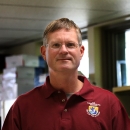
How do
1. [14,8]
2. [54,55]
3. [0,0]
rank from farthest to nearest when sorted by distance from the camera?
[14,8] → [0,0] → [54,55]

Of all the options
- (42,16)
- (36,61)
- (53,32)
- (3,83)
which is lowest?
(3,83)

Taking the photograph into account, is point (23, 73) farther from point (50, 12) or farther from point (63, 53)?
point (63, 53)

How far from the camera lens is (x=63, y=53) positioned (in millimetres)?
1336

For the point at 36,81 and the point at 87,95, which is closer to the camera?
the point at 87,95

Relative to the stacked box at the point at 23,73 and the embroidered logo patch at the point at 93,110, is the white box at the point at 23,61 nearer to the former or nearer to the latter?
the stacked box at the point at 23,73

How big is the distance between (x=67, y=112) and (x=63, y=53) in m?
0.25

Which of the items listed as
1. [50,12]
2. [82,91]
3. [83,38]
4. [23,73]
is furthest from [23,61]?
[82,91]

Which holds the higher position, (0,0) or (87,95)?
(0,0)

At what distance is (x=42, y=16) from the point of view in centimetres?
226

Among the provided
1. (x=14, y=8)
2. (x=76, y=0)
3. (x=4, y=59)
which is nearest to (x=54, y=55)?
(x=76, y=0)

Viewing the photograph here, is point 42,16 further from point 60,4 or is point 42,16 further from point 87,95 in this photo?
point 87,95

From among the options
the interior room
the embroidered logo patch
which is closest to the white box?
the interior room

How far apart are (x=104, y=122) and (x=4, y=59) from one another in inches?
93.6

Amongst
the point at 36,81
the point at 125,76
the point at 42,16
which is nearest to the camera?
the point at 42,16
